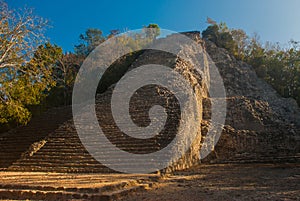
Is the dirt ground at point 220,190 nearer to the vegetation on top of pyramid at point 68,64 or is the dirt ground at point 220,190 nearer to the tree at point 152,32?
the vegetation on top of pyramid at point 68,64

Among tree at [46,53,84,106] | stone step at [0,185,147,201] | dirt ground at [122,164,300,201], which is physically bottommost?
dirt ground at [122,164,300,201]

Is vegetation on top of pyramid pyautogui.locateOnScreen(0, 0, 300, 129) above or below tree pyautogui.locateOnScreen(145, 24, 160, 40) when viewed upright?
below

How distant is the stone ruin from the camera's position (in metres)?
9.76

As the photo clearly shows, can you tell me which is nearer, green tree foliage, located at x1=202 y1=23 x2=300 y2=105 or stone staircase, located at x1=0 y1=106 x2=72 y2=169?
stone staircase, located at x1=0 y1=106 x2=72 y2=169

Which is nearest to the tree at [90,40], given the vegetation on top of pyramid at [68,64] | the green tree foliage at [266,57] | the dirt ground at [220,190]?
the vegetation on top of pyramid at [68,64]

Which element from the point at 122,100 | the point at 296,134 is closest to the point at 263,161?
the point at 296,134

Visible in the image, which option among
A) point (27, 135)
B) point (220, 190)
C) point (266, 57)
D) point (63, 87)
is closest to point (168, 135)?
point (220, 190)

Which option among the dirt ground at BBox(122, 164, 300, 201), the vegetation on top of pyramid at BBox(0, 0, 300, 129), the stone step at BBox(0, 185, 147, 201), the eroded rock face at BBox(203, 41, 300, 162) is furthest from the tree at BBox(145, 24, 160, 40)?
the stone step at BBox(0, 185, 147, 201)

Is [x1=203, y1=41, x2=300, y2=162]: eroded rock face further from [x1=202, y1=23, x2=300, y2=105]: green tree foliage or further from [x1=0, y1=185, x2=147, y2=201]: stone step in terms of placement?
[x1=0, y1=185, x2=147, y2=201]: stone step

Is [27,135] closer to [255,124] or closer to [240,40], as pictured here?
[255,124]

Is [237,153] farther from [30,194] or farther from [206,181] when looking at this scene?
[30,194]

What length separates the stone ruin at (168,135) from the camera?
32.0ft

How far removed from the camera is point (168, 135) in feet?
34.4

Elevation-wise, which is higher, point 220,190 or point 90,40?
point 90,40
